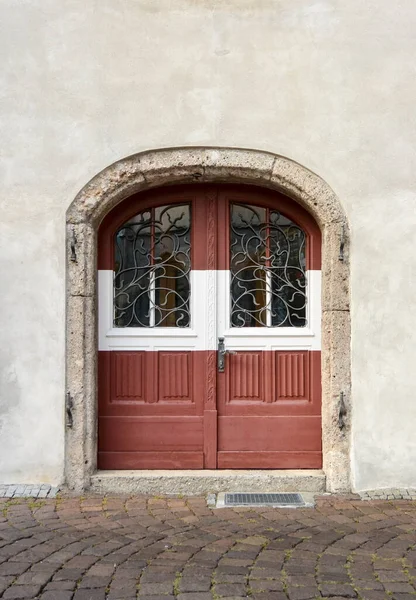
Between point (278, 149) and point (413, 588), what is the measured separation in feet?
10.8

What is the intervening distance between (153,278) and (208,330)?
2.09 ft

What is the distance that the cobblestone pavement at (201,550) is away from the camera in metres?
3.47

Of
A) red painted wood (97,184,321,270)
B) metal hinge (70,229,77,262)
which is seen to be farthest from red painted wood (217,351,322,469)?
metal hinge (70,229,77,262)

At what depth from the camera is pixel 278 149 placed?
17.3 feet

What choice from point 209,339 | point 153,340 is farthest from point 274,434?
→ point 153,340

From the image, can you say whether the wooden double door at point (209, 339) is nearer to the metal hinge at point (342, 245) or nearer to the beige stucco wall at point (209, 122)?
the metal hinge at point (342, 245)

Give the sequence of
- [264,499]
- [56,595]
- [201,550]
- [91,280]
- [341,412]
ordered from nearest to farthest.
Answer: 1. [56,595]
2. [201,550]
3. [264,499]
4. [341,412]
5. [91,280]

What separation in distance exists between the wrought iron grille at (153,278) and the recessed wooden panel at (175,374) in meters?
0.27

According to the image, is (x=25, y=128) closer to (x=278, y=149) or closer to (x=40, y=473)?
(x=278, y=149)

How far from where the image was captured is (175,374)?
555 cm

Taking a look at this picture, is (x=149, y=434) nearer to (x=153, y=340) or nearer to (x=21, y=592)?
(x=153, y=340)

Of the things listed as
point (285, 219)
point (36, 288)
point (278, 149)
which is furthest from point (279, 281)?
point (36, 288)

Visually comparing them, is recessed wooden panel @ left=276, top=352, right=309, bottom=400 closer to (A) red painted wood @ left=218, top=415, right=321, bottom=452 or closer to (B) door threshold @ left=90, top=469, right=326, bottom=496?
(A) red painted wood @ left=218, top=415, right=321, bottom=452

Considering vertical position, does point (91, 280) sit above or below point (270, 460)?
above
